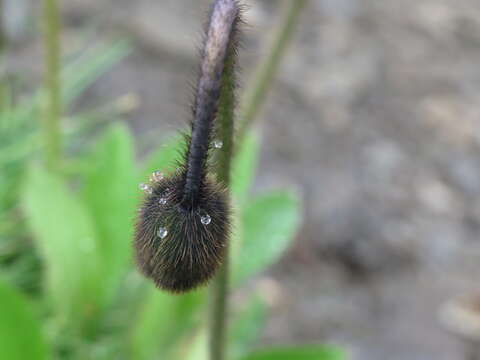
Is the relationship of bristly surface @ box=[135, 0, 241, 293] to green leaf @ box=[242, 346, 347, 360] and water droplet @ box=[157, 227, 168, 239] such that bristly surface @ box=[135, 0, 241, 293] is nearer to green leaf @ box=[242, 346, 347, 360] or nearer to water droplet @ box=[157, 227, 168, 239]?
water droplet @ box=[157, 227, 168, 239]

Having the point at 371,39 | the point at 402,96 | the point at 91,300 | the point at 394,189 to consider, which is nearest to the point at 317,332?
the point at 394,189

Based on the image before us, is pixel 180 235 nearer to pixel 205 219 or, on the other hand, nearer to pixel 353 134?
pixel 205 219

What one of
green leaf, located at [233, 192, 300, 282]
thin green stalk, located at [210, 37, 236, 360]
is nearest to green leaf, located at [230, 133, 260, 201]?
green leaf, located at [233, 192, 300, 282]

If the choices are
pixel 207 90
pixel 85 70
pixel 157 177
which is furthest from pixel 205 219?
pixel 85 70

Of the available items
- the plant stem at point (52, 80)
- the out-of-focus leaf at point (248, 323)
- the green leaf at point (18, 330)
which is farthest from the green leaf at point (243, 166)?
the green leaf at point (18, 330)

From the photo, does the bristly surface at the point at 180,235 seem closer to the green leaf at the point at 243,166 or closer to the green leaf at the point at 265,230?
the green leaf at the point at 243,166

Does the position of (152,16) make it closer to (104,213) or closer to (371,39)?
(371,39)
